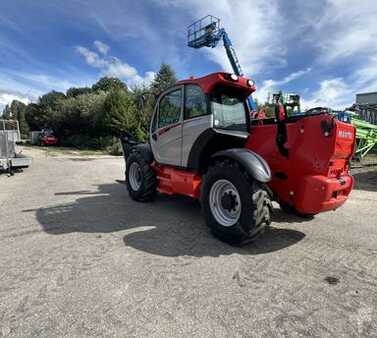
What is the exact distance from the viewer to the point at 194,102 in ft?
15.9

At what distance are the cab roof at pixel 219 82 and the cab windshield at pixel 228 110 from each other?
5.7 inches

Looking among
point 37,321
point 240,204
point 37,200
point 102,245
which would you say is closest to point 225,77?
point 240,204

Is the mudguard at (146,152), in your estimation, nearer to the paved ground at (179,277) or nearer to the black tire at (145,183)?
the black tire at (145,183)

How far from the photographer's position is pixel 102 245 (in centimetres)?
389

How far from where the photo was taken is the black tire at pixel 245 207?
359cm

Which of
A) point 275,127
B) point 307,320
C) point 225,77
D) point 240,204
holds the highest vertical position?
point 225,77

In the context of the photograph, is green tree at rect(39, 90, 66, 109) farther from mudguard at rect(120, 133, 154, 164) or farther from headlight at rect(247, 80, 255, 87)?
headlight at rect(247, 80, 255, 87)

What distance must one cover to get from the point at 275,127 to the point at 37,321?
3.68 metres

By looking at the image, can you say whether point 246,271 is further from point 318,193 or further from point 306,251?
point 318,193

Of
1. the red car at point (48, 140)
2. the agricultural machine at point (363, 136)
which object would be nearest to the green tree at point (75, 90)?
the red car at point (48, 140)

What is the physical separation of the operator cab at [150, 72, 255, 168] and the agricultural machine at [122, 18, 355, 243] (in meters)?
0.02

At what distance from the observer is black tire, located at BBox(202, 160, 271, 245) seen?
3.59 meters

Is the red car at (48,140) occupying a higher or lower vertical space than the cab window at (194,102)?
lower

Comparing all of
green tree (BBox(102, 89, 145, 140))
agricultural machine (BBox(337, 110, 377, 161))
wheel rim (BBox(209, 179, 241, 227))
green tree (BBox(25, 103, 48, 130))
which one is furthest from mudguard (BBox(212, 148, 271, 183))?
green tree (BBox(25, 103, 48, 130))
